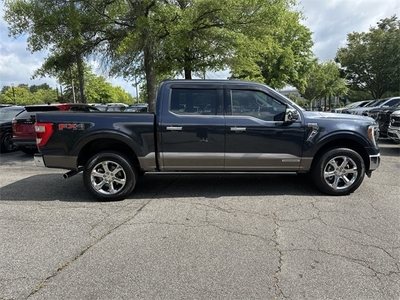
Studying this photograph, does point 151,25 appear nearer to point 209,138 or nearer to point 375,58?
point 209,138

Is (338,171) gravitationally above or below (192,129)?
below

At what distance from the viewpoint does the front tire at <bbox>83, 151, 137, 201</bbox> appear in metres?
4.73

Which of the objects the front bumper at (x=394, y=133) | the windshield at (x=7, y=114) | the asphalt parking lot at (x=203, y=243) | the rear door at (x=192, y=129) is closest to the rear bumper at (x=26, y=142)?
the windshield at (x=7, y=114)

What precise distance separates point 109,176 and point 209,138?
1.78 meters

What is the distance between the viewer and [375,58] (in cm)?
2338

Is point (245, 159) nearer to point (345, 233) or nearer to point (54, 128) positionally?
point (345, 233)

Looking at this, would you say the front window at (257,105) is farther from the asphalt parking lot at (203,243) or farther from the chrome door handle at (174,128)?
the asphalt parking lot at (203,243)

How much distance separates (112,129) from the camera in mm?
4641

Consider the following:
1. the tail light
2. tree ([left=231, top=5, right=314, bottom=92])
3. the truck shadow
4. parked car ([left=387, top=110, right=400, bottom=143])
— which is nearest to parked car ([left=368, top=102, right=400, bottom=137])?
parked car ([left=387, top=110, right=400, bottom=143])

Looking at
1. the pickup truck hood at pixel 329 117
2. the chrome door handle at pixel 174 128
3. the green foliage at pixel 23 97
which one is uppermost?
the green foliage at pixel 23 97

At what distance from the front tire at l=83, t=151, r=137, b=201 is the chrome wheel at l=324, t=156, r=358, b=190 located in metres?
3.29

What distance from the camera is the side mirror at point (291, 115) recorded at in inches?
185

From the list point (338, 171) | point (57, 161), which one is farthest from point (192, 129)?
point (338, 171)

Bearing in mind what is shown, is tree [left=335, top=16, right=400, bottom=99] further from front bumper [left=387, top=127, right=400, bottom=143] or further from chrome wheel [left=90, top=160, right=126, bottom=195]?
chrome wheel [left=90, top=160, right=126, bottom=195]
